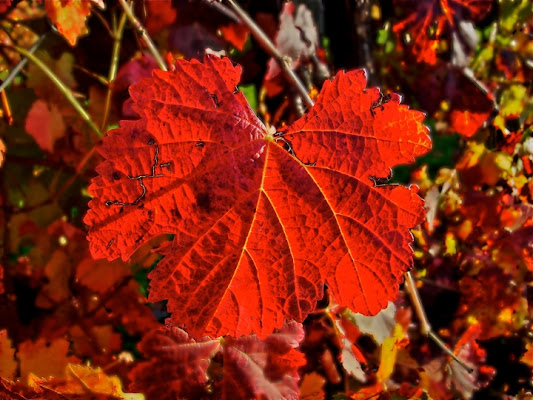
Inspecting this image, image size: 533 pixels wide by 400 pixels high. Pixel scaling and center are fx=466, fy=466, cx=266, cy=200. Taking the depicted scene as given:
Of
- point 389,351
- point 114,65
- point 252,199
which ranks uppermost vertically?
point 114,65

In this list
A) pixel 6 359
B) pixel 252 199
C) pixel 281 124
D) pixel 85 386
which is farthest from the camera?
pixel 281 124

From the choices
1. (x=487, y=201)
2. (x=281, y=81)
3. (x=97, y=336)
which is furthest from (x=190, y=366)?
(x=487, y=201)

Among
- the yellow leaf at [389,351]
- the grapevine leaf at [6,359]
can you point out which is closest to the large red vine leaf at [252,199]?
the yellow leaf at [389,351]

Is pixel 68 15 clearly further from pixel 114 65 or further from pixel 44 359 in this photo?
pixel 44 359

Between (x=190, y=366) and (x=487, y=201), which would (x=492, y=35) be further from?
(x=190, y=366)

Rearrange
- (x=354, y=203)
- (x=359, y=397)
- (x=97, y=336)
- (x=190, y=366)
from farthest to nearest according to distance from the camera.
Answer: (x=97, y=336), (x=359, y=397), (x=190, y=366), (x=354, y=203)

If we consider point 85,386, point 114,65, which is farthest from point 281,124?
point 85,386
